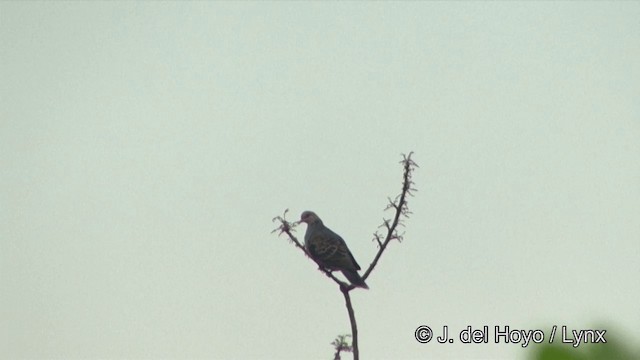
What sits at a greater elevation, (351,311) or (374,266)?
(374,266)

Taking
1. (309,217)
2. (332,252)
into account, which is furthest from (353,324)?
(309,217)

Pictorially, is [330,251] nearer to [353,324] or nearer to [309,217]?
[309,217]

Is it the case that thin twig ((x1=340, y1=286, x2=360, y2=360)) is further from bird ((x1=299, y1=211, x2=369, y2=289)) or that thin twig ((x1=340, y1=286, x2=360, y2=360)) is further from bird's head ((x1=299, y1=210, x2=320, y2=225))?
bird's head ((x1=299, y1=210, x2=320, y2=225))

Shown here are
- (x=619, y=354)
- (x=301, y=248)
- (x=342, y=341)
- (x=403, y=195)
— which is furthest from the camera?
(x=301, y=248)

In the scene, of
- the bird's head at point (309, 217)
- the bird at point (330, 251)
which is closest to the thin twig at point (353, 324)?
the bird at point (330, 251)

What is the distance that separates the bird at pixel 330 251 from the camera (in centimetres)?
1214

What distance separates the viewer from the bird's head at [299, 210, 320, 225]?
14649 mm

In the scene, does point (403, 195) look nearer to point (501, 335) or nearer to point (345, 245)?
point (501, 335)

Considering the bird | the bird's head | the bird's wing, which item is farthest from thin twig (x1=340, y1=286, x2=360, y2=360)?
the bird's head

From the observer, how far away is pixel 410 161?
6.19 metres

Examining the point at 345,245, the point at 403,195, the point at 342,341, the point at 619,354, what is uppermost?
the point at 345,245

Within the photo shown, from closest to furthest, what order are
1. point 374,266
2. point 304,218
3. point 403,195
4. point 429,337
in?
1. point 403,195
2. point 374,266
3. point 429,337
4. point 304,218

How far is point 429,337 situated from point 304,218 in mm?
6982

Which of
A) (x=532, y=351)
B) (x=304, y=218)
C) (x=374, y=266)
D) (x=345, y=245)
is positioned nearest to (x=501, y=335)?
(x=374, y=266)
